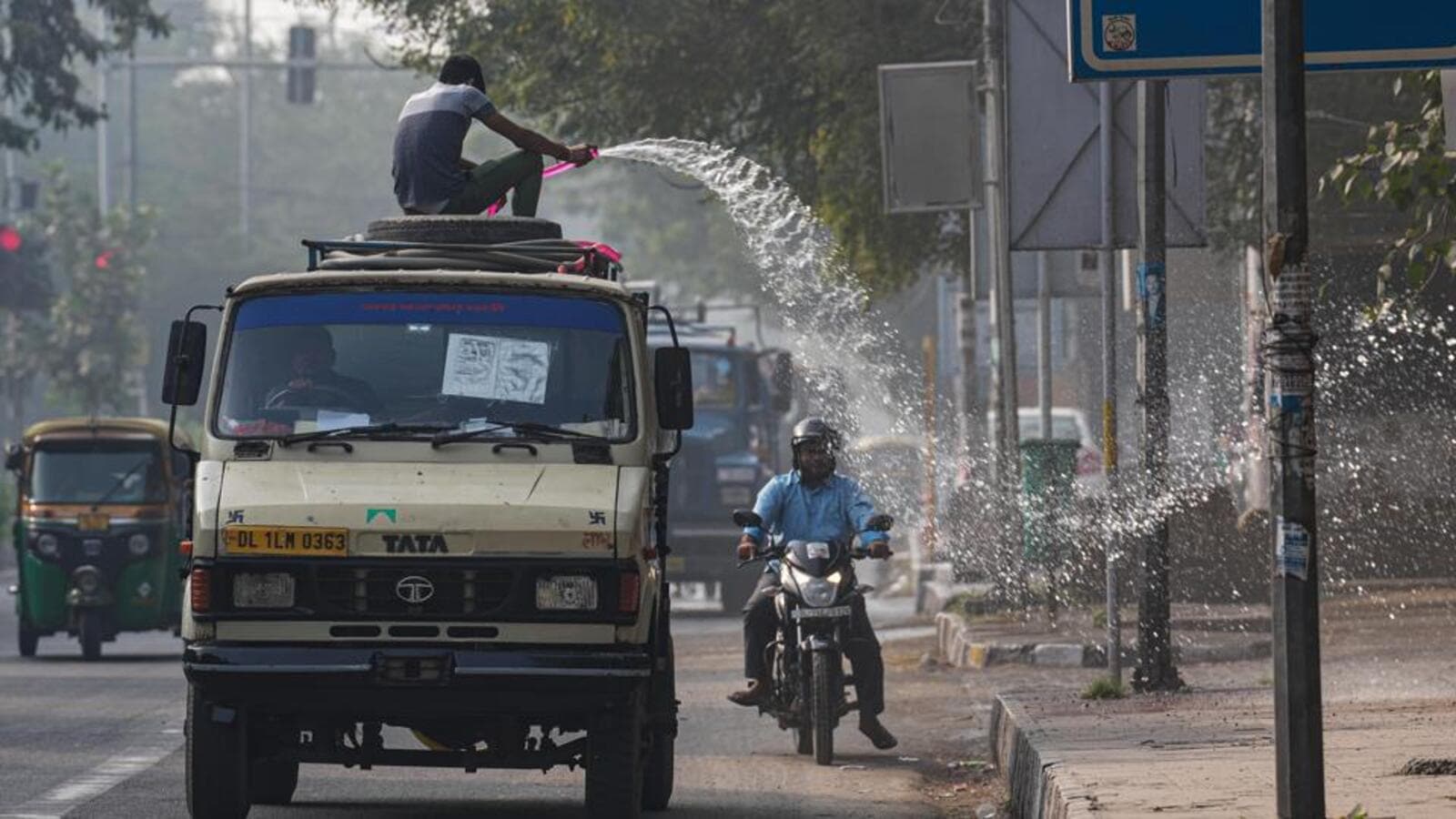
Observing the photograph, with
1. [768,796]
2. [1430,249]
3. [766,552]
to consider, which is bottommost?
[768,796]

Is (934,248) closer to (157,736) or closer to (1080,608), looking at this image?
(1080,608)

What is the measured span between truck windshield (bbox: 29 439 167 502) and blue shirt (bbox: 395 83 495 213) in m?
11.8

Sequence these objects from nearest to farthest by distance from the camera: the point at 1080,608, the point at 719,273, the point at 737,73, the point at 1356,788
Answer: the point at 1356,788 < the point at 1080,608 < the point at 737,73 < the point at 719,273

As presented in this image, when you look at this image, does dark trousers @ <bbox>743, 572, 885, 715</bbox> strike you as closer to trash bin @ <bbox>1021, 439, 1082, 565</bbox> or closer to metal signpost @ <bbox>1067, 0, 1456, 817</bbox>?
metal signpost @ <bbox>1067, 0, 1456, 817</bbox>

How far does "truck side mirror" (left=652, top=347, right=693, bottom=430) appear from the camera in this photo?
35.2 ft

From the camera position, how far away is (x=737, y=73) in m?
27.1

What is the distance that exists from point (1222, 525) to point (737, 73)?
7.07 m

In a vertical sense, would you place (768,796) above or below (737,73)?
below

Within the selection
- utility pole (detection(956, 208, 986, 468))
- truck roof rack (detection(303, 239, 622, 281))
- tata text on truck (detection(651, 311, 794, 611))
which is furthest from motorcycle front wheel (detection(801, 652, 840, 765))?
utility pole (detection(956, 208, 986, 468))

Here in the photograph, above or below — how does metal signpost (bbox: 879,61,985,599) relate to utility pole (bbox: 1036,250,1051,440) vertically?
above

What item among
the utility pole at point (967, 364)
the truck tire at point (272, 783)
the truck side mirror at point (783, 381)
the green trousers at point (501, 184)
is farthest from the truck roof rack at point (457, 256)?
the utility pole at point (967, 364)

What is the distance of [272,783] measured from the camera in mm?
11695

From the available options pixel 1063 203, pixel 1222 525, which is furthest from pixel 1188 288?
A: pixel 1063 203

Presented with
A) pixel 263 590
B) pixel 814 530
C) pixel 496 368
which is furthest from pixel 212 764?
pixel 814 530
